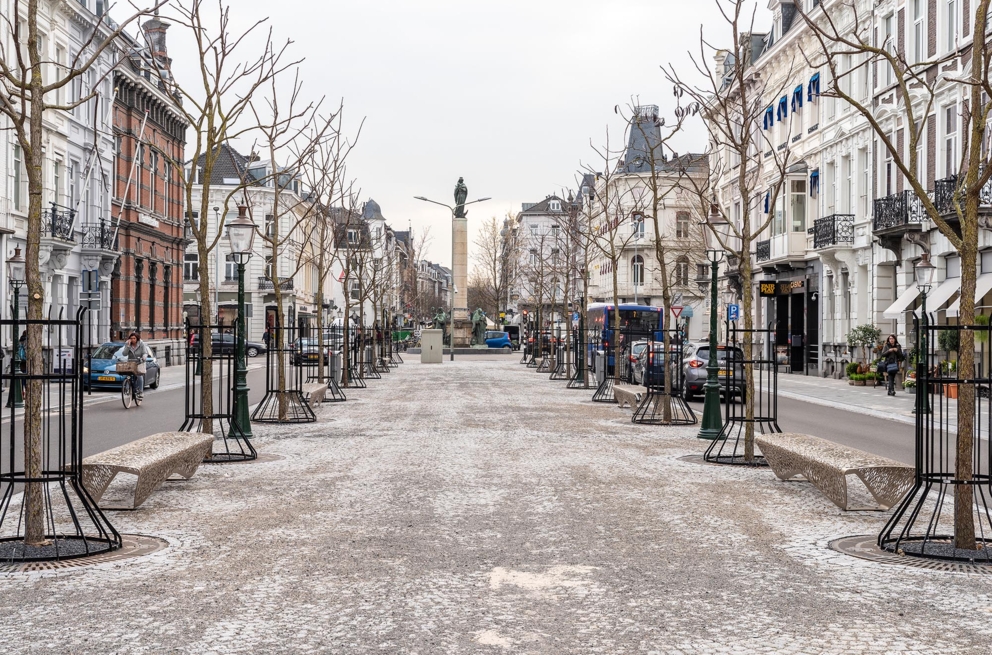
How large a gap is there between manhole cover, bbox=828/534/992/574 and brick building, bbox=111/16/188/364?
38154mm

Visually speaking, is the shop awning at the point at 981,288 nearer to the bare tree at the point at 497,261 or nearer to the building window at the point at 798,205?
the building window at the point at 798,205

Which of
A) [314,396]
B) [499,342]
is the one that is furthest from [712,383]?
[499,342]

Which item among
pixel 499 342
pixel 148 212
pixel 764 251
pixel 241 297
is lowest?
pixel 499 342

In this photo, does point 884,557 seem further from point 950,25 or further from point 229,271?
point 229,271

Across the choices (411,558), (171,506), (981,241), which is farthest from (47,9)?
(411,558)

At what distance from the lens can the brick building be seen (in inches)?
1863

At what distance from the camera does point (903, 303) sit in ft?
111

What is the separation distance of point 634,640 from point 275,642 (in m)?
1.75

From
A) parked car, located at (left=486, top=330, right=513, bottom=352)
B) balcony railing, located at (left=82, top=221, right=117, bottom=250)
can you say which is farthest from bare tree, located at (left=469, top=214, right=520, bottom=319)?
balcony railing, located at (left=82, top=221, right=117, bottom=250)

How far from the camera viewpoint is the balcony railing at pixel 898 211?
106 ft

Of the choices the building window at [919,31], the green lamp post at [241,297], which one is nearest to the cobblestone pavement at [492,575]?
the green lamp post at [241,297]

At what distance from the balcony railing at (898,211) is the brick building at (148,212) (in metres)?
25.4

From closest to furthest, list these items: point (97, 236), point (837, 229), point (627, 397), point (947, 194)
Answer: point (627, 397)
point (947, 194)
point (837, 229)
point (97, 236)

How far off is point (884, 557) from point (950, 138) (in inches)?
1031
